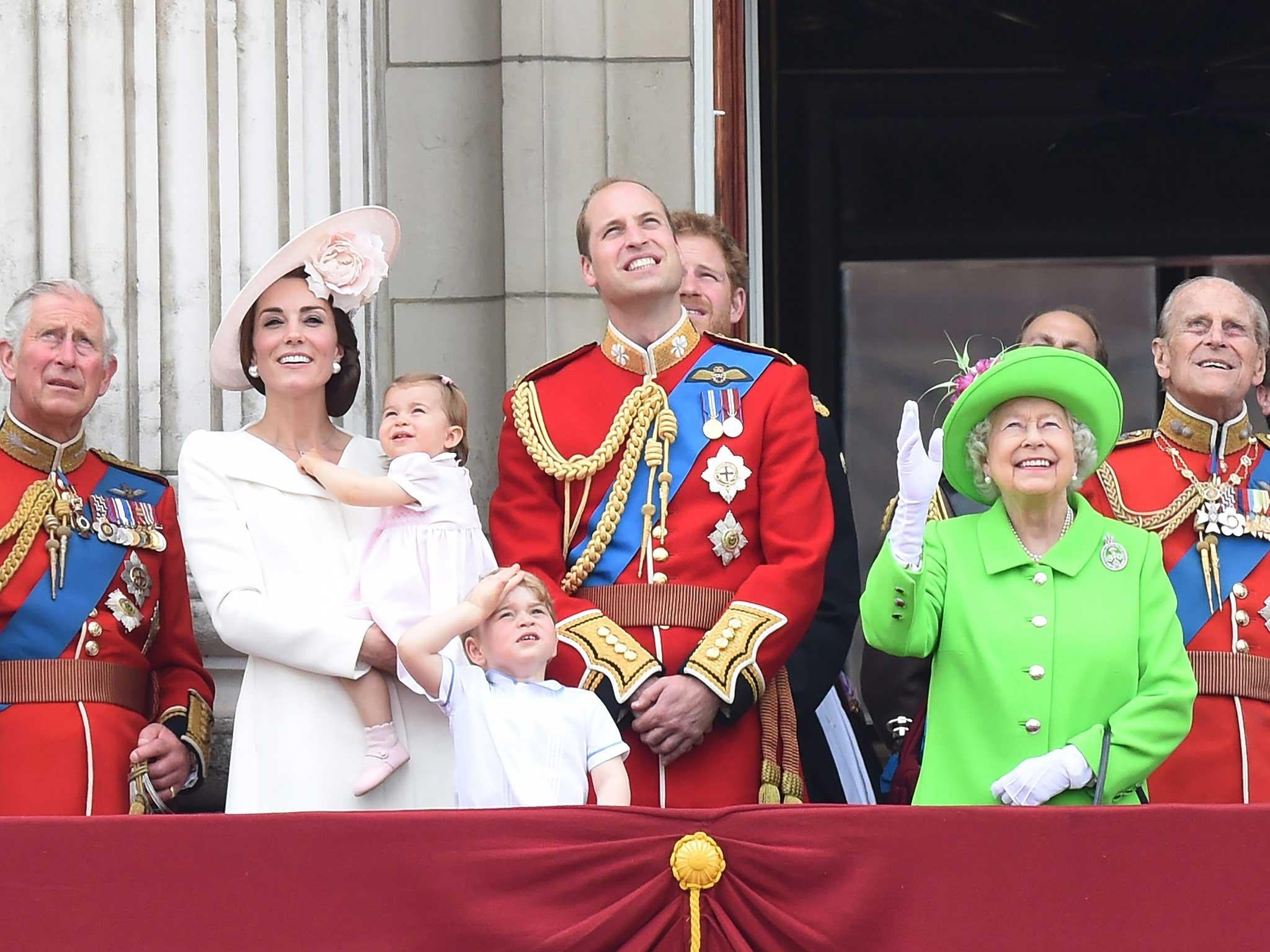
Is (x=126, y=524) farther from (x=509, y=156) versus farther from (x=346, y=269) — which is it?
(x=509, y=156)

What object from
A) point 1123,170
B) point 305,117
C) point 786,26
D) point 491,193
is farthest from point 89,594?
point 1123,170

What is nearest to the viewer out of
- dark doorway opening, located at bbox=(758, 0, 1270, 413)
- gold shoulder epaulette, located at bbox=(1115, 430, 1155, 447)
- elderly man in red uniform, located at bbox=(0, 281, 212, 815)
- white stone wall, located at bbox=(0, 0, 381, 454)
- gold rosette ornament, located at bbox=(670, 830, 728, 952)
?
gold rosette ornament, located at bbox=(670, 830, 728, 952)

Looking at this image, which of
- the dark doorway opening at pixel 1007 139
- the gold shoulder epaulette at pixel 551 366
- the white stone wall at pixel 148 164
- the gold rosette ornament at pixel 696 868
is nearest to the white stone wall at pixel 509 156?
the white stone wall at pixel 148 164

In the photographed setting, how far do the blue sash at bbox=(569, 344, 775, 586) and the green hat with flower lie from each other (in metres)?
0.44

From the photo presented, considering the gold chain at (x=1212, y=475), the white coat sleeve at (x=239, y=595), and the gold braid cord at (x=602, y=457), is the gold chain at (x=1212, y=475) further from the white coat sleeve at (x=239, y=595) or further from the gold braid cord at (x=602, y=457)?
the white coat sleeve at (x=239, y=595)

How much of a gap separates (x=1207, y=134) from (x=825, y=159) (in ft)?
4.04

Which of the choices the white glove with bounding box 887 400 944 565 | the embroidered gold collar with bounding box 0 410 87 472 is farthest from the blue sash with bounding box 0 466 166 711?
the white glove with bounding box 887 400 944 565

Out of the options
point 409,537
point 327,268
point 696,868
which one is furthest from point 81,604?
point 696,868

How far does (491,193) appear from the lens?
645cm

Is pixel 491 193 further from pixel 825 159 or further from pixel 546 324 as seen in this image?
pixel 825 159

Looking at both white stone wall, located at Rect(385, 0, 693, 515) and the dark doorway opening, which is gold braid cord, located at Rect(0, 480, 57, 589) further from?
the dark doorway opening

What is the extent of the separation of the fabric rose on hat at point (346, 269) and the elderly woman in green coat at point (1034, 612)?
3.85 feet

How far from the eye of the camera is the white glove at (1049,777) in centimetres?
424

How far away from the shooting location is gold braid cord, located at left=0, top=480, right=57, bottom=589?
4.73 m
